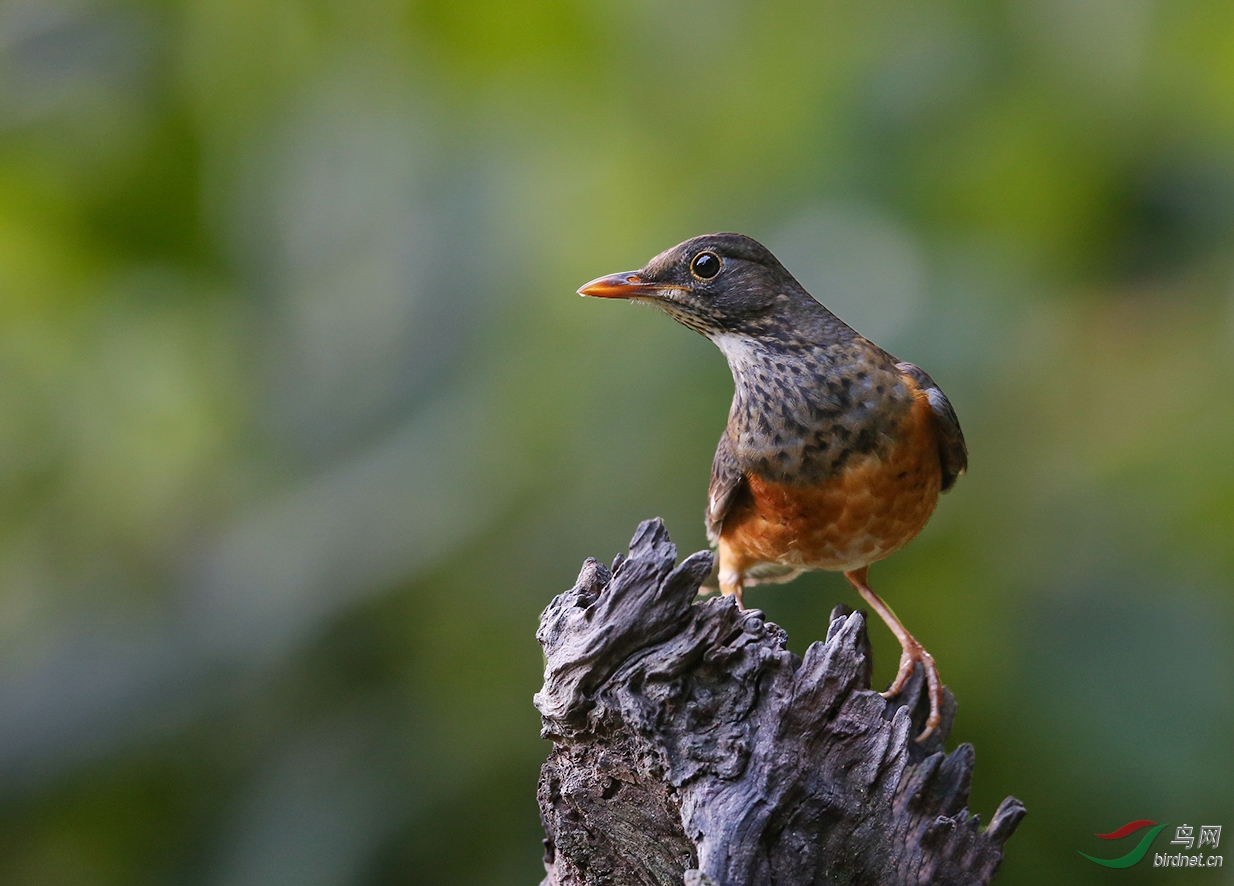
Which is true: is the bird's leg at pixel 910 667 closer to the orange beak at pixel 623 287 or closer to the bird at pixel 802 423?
the bird at pixel 802 423

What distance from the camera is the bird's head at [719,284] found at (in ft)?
12.5

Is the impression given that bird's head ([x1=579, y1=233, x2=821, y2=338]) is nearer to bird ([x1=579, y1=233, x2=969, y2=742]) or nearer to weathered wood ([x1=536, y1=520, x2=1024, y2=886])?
bird ([x1=579, y1=233, x2=969, y2=742])

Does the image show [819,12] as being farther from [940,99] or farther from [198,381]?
[198,381]

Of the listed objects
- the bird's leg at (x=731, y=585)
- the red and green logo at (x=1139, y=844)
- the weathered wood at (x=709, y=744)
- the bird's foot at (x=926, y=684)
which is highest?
the weathered wood at (x=709, y=744)

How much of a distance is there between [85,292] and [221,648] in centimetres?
239

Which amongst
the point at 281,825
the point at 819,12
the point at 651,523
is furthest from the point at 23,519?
the point at 819,12

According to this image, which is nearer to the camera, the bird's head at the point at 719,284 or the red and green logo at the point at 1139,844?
the bird's head at the point at 719,284

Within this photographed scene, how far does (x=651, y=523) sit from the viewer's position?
8.76 feet

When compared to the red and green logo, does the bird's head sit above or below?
above

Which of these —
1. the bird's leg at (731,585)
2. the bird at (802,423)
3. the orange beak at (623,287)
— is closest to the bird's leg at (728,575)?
the bird's leg at (731,585)

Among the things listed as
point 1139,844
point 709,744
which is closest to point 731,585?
point 709,744

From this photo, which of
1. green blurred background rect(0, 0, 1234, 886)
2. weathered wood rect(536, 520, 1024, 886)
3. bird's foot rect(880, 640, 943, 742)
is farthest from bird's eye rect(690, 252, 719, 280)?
green blurred background rect(0, 0, 1234, 886)

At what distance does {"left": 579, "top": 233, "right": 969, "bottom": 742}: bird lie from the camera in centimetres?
362

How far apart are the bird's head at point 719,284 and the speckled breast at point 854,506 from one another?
58 cm
